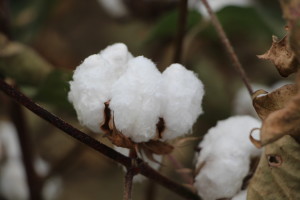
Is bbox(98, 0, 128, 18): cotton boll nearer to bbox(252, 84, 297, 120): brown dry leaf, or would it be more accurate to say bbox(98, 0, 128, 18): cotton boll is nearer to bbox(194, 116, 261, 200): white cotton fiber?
bbox(194, 116, 261, 200): white cotton fiber

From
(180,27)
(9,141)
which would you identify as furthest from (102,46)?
(180,27)

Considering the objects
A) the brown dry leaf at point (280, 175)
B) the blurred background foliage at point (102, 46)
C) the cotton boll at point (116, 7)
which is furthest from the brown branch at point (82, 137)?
the cotton boll at point (116, 7)

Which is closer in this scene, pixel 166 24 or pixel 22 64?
pixel 22 64

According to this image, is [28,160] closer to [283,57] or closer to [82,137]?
[82,137]

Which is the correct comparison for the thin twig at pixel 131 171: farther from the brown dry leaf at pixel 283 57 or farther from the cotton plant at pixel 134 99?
the brown dry leaf at pixel 283 57

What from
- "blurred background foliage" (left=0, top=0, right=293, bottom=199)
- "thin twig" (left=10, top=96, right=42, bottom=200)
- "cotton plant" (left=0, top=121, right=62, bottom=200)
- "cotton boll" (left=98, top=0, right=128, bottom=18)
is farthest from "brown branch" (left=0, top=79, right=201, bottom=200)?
"cotton boll" (left=98, top=0, right=128, bottom=18)

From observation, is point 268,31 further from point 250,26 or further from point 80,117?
point 80,117

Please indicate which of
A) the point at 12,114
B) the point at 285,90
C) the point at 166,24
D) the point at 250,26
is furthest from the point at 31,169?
the point at 285,90
